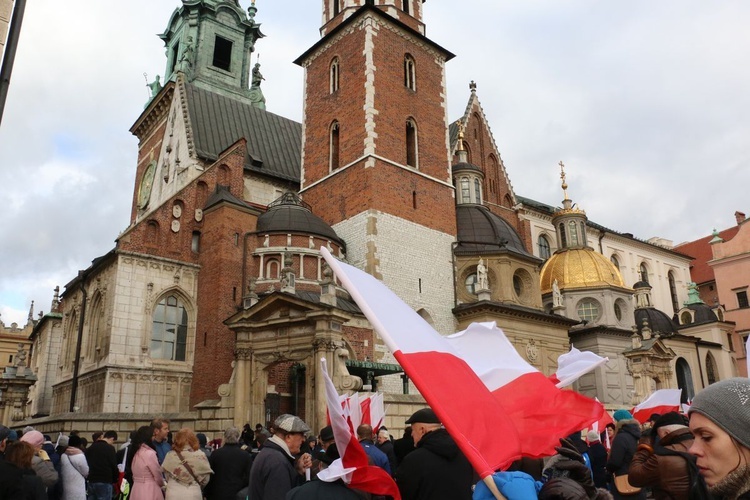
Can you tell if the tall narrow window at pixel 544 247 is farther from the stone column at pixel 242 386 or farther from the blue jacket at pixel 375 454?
the blue jacket at pixel 375 454

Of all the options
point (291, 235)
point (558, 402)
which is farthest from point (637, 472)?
point (291, 235)

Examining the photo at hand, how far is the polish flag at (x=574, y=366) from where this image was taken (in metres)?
7.02

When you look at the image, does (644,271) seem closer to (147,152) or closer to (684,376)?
(684,376)

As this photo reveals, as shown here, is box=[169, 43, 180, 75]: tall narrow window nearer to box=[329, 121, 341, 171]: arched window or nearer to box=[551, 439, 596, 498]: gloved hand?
box=[329, 121, 341, 171]: arched window

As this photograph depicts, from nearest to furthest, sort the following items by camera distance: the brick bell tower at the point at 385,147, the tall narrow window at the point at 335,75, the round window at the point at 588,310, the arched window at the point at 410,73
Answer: the brick bell tower at the point at 385,147 → the arched window at the point at 410,73 → the tall narrow window at the point at 335,75 → the round window at the point at 588,310

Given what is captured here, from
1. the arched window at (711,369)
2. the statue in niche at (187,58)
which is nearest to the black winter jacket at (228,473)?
the arched window at (711,369)

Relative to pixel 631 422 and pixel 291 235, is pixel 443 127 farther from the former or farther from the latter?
pixel 631 422

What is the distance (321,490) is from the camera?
368 centimetres

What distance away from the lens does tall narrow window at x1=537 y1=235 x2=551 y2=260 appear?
140 ft

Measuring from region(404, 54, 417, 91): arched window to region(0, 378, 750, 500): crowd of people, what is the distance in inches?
900

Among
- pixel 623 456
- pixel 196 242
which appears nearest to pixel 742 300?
pixel 196 242

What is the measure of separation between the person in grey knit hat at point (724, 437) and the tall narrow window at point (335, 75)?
28783mm

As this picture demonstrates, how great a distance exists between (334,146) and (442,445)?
25.9 metres

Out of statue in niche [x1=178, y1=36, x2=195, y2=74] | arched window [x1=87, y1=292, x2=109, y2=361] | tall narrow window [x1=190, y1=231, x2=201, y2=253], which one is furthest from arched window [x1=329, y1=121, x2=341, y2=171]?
statue in niche [x1=178, y1=36, x2=195, y2=74]
